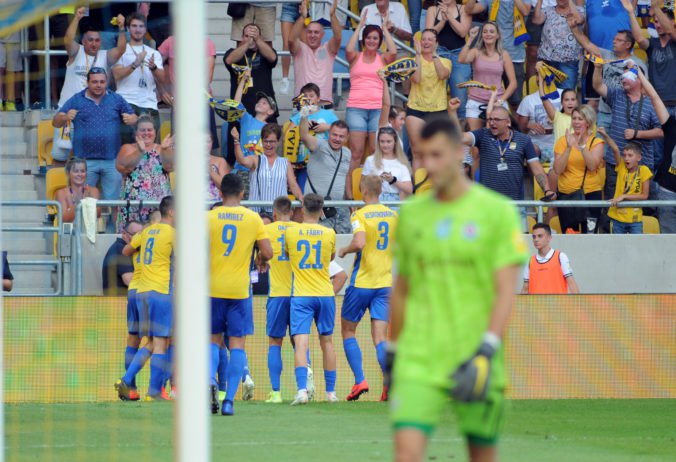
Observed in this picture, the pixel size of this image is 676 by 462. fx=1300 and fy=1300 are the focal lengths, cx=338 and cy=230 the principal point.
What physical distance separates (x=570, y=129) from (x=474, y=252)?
11214mm

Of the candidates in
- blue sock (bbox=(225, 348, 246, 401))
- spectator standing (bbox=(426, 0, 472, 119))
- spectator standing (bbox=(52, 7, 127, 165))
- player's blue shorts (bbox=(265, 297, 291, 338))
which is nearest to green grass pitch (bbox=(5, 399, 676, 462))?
blue sock (bbox=(225, 348, 246, 401))

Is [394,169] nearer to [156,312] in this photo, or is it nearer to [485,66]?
[485,66]

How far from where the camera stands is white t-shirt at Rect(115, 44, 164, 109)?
1428 cm

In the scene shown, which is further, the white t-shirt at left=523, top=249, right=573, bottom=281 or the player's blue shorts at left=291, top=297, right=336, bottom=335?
the white t-shirt at left=523, top=249, right=573, bottom=281

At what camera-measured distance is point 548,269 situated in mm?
15164

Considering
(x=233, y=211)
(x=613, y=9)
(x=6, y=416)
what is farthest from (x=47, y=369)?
(x=613, y=9)

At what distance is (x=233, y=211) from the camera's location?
38.4 feet

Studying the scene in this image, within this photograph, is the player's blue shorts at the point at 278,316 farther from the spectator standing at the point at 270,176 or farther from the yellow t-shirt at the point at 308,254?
the spectator standing at the point at 270,176

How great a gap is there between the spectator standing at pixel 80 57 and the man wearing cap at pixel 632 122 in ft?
21.4

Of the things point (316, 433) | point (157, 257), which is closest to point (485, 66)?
point (157, 257)

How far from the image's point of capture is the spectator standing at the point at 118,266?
14.4 m

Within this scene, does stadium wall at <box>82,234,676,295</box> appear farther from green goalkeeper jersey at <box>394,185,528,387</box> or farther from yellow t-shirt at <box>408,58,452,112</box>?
green goalkeeper jersey at <box>394,185,528,387</box>

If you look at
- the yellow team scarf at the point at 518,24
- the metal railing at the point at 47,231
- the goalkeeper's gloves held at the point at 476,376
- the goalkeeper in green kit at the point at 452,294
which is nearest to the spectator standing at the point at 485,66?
the yellow team scarf at the point at 518,24

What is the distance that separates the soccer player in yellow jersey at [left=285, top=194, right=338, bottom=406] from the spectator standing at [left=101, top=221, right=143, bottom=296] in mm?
2097
